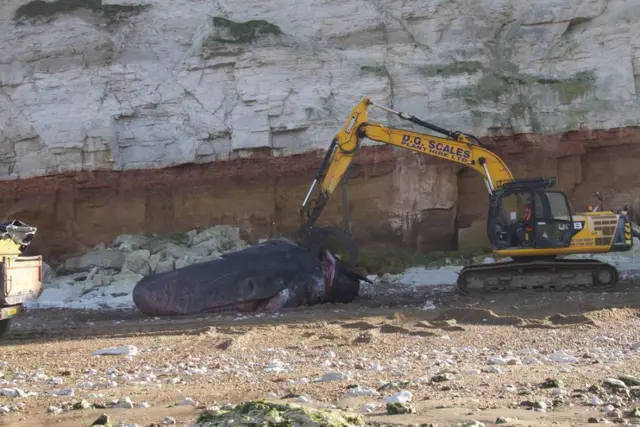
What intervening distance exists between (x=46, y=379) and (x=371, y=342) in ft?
10.4

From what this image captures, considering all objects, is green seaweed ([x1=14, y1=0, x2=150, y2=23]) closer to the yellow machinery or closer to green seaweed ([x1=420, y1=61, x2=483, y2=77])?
green seaweed ([x1=420, y1=61, x2=483, y2=77])

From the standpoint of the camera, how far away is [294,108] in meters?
18.7

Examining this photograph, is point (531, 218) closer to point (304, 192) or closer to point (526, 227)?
point (526, 227)

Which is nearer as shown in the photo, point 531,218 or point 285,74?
point 531,218

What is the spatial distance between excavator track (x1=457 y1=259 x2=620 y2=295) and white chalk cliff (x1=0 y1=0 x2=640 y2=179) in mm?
6099

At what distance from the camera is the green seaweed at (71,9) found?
65.7ft

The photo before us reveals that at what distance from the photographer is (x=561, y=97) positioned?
18.3 metres

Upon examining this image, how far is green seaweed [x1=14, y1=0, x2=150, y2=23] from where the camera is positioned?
20.0m

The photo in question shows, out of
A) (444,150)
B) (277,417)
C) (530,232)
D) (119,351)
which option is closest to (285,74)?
(444,150)

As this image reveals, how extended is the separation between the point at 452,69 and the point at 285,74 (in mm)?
4096

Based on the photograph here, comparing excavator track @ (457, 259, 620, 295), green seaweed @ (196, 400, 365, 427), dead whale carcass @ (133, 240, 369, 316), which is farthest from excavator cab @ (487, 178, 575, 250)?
green seaweed @ (196, 400, 365, 427)

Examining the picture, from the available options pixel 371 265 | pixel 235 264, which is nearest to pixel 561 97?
pixel 371 265

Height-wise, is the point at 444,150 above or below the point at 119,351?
above

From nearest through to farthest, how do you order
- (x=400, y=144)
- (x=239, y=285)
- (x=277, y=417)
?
1. (x=277, y=417)
2. (x=239, y=285)
3. (x=400, y=144)
